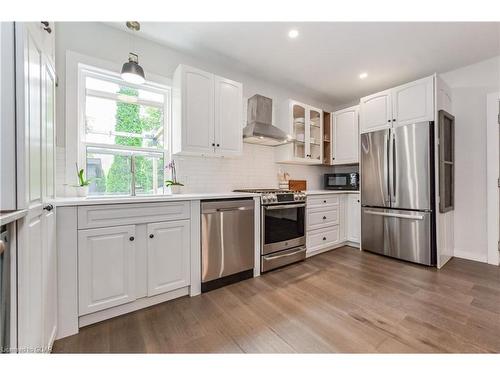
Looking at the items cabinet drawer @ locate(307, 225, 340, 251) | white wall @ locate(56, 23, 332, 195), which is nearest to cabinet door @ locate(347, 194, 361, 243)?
cabinet drawer @ locate(307, 225, 340, 251)

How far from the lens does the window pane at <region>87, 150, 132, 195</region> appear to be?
7.29 ft

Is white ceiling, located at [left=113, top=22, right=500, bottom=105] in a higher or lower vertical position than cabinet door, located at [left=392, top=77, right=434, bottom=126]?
higher

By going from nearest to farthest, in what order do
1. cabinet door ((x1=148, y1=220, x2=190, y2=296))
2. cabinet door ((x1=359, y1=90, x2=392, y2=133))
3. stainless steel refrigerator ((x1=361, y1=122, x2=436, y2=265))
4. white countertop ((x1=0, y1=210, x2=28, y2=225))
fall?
white countertop ((x1=0, y1=210, x2=28, y2=225)), cabinet door ((x1=148, y1=220, x2=190, y2=296)), stainless steel refrigerator ((x1=361, y1=122, x2=436, y2=265)), cabinet door ((x1=359, y1=90, x2=392, y2=133))

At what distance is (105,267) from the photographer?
1.65 meters

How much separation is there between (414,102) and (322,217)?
1.91m

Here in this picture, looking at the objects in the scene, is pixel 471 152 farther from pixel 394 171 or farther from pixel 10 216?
pixel 10 216

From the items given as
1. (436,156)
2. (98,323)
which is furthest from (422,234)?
(98,323)

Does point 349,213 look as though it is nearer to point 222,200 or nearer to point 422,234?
point 422,234

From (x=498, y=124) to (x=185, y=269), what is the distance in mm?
4035

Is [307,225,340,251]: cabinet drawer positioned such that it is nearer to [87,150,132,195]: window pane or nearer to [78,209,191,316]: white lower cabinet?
[78,209,191,316]: white lower cabinet

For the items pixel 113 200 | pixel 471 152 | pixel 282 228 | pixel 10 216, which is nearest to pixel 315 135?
pixel 282 228

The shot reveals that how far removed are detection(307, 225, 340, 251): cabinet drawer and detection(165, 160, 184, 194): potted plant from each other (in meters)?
1.86

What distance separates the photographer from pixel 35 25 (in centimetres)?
113

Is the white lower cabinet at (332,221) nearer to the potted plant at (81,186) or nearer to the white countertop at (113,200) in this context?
the white countertop at (113,200)
